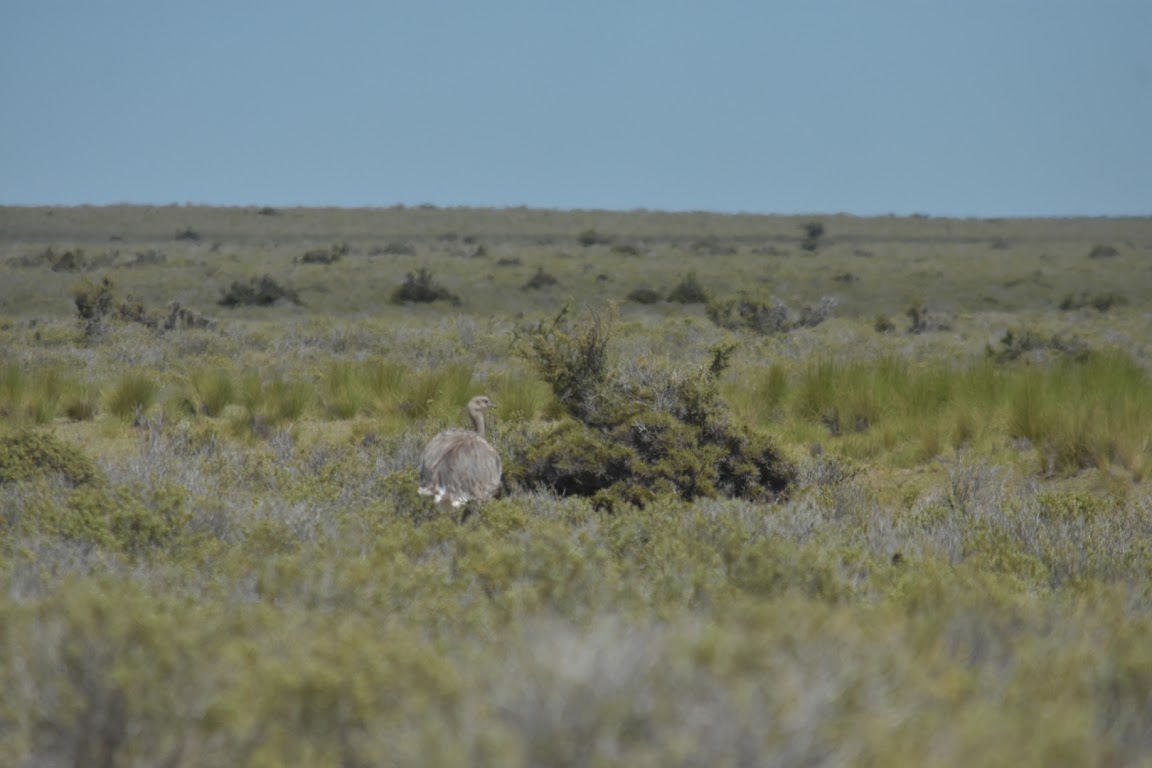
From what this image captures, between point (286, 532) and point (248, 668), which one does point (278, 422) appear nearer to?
point (286, 532)

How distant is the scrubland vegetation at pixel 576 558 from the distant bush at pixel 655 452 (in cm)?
2

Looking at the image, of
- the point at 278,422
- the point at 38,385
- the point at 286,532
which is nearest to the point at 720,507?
the point at 286,532

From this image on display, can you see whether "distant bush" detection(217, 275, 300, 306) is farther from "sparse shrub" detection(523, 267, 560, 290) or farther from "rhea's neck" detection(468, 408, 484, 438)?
"rhea's neck" detection(468, 408, 484, 438)

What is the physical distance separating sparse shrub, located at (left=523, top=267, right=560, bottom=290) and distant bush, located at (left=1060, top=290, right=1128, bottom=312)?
12.1 m

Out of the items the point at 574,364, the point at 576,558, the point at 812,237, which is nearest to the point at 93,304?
the point at 574,364


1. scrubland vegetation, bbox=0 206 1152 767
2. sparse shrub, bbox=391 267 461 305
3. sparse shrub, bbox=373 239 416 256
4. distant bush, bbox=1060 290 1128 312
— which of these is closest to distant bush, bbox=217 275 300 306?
sparse shrub, bbox=391 267 461 305

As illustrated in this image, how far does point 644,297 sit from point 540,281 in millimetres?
3302

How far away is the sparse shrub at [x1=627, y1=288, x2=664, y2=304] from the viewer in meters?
28.0

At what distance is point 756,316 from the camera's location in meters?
20.8

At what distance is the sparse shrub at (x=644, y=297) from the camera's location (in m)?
28.0

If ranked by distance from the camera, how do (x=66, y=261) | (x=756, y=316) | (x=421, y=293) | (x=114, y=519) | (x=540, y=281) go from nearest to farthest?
(x=114, y=519), (x=756, y=316), (x=421, y=293), (x=540, y=281), (x=66, y=261)

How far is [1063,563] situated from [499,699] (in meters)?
4.03

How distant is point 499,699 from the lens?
2334 millimetres

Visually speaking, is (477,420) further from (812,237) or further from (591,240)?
(812,237)
